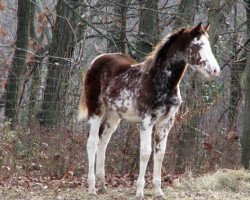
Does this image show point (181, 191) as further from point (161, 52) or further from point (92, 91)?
point (161, 52)

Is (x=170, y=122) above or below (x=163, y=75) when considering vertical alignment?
below

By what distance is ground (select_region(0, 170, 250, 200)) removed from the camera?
26.7 ft

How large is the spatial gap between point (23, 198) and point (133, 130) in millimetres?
3115

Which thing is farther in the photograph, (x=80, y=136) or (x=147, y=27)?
(x=147, y=27)

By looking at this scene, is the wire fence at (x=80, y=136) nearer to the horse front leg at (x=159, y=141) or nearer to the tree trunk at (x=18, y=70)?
the tree trunk at (x=18, y=70)

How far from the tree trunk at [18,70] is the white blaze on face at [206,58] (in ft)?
15.2

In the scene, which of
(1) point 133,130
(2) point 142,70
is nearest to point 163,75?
(2) point 142,70

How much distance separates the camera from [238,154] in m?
12.0

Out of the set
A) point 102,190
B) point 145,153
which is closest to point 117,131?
point 102,190

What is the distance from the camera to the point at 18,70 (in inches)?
521

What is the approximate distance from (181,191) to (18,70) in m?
5.84

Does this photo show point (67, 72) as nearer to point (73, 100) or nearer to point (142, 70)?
point (73, 100)

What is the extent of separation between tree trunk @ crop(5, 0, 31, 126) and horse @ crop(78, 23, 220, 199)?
306cm

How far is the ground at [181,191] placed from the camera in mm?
8125
